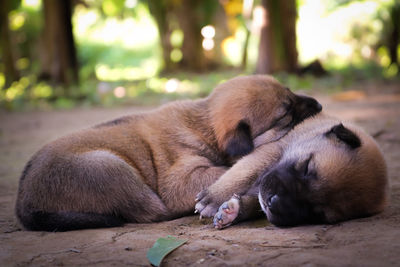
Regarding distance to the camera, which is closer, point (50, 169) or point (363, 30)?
point (50, 169)

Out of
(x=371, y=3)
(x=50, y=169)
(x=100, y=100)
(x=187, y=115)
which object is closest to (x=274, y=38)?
(x=371, y=3)

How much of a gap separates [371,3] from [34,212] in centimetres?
1469

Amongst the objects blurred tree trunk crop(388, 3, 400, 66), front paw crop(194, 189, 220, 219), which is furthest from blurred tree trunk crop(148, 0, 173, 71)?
front paw crop(194, 189, 220, 219)

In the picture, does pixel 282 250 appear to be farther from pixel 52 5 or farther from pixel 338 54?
pixel 338 54

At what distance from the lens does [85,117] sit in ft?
33.9

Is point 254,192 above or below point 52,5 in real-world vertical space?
below

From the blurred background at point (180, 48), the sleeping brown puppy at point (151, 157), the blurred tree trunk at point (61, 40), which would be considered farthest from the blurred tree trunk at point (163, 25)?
the sleeping brown puppy at point (151, 157)

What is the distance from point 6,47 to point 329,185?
1526cm

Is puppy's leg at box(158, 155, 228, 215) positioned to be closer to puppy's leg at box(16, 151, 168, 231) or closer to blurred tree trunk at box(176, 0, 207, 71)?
puppy's leg at box(16, 151, 168, 231)

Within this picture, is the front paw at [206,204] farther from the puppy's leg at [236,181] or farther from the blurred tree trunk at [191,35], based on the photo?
the blurred tree trunk at [191,35]

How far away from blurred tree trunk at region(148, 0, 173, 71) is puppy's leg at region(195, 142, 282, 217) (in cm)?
1683

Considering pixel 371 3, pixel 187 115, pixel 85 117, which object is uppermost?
pixel 371 3

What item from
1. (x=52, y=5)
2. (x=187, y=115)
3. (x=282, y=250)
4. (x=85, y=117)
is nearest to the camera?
(x=282, y=250)

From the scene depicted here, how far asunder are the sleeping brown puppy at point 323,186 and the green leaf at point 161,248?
1.79 feet
